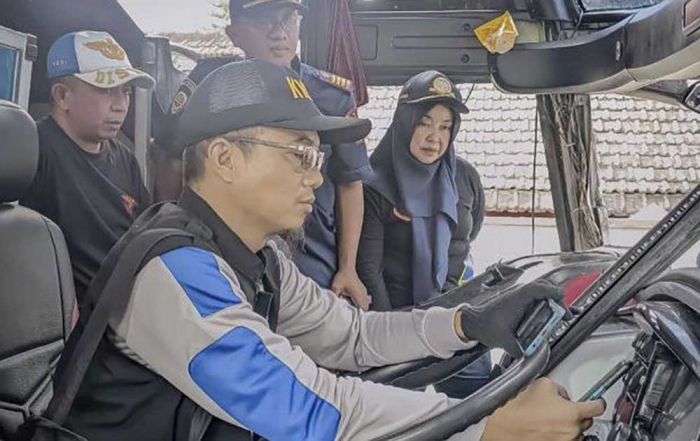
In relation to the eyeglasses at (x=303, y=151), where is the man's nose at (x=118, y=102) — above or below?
below

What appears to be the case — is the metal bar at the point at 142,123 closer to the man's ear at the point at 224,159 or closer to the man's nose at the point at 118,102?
the man's nose at the point at 118,102

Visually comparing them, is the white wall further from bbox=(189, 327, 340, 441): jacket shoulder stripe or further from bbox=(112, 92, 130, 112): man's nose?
bbox=(189, 327, 340, 441): jacket shoulder stripe

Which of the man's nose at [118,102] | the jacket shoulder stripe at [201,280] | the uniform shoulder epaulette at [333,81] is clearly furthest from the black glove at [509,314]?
the man's nose at [118,102]

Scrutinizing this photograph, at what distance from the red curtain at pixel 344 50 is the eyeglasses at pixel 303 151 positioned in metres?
1.81

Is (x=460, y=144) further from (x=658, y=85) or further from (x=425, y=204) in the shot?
(x=658, y=85)

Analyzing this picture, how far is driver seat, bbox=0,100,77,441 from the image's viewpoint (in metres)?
1.50

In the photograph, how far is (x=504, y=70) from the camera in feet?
6.57

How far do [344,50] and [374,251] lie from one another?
3.34 ft

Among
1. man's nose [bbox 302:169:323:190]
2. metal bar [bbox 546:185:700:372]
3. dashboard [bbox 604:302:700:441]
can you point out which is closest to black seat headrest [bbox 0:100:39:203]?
man's nose [bbox 302:169:323:190]

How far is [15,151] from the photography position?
150 centimetres

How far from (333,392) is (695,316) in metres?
0.54

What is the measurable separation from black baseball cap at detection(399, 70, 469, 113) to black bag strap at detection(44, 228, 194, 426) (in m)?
1.52

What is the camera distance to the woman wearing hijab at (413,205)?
8.38 feet

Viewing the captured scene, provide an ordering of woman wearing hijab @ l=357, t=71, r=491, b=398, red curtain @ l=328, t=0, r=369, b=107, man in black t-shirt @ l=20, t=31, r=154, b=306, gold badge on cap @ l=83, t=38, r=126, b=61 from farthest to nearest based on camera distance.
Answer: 1. red curtain @ l=328, t=0, r=369, b=107
2. woman wearing hijab @ l=357, t=71, r=491, b=398
3. gold badge on cap @ l=83, t=38, r=126, b=61
4. man in black t-shirt @ l=20, t=31, r=154, b=306
